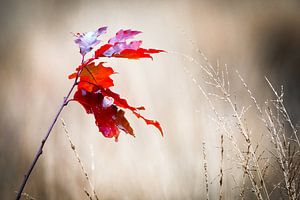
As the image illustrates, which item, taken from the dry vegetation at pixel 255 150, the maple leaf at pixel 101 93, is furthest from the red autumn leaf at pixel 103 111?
the dry vegetation at pixel 255 150

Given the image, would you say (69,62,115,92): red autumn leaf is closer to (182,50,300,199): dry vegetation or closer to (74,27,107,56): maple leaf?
(74,27,107,56): maple leaf

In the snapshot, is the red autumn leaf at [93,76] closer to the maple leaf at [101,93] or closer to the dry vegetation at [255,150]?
the maple leaf at [101,93]

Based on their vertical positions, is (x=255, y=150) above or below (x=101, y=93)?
below

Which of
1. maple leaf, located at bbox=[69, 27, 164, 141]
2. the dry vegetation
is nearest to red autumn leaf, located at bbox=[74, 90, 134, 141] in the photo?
maple leaf, located at bbox=[69, 27, 164, 141]

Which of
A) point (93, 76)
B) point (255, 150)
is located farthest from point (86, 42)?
point (255, 150)

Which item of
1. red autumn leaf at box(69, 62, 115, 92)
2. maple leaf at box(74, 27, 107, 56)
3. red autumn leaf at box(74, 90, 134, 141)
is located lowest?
red autumn leaf at box(74, 90, 134, 141)

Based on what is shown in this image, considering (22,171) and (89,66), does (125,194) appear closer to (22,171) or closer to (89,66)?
(22,171)

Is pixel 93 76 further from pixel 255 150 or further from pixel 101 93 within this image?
pixel 255 150

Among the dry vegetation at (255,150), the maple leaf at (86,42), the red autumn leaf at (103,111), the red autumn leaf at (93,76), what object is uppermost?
the maple leaf at (86,42)
